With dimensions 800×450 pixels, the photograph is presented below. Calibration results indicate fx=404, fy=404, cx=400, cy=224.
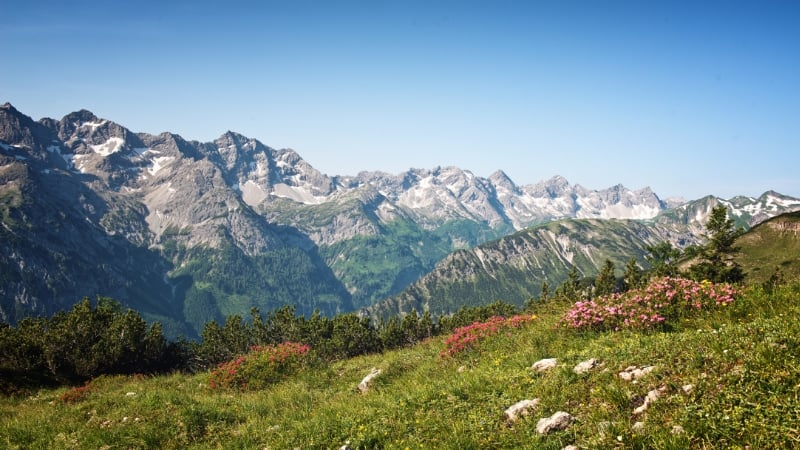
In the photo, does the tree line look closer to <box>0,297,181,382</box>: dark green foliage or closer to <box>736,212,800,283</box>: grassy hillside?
<box>0,297,181,382</box>: dark green foliage

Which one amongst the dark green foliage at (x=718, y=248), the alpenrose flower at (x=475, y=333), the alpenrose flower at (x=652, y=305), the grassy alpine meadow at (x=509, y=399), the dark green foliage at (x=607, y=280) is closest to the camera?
the grassy alpine meadow at (x=509, y=399)

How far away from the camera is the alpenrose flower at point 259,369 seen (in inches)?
801

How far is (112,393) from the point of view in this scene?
18516 millimetres

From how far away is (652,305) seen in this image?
14.3m

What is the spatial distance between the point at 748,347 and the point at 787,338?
63 cm

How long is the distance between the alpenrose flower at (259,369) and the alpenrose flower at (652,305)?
45.8 feet

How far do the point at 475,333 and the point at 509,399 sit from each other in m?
8.06

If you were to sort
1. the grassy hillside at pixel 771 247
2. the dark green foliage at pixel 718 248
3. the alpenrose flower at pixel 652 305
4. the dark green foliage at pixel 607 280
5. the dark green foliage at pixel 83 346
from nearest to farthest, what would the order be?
the alpenrose flower at pixel 652 305 < the dark green foliage at pixel 83 346 < the dark green foliage at pixel 718 248 < the dark green foliage at pixel 607 280 < the grassy hillside at pixel 771 247

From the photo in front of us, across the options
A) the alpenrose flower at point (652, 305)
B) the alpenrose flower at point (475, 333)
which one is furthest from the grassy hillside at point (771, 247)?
the alpenrose flower at point (475, 333)

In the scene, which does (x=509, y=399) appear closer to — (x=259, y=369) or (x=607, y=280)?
(x=259, y=369)

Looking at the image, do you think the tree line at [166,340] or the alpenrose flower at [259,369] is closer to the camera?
the alpenrose flower at [259,369]

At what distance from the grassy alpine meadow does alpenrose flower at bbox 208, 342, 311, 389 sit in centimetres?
19

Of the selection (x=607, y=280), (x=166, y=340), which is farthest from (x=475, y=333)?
(x=607, y=280)

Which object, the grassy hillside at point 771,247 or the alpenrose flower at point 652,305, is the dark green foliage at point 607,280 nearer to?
the grassy hillside at point 771,247
